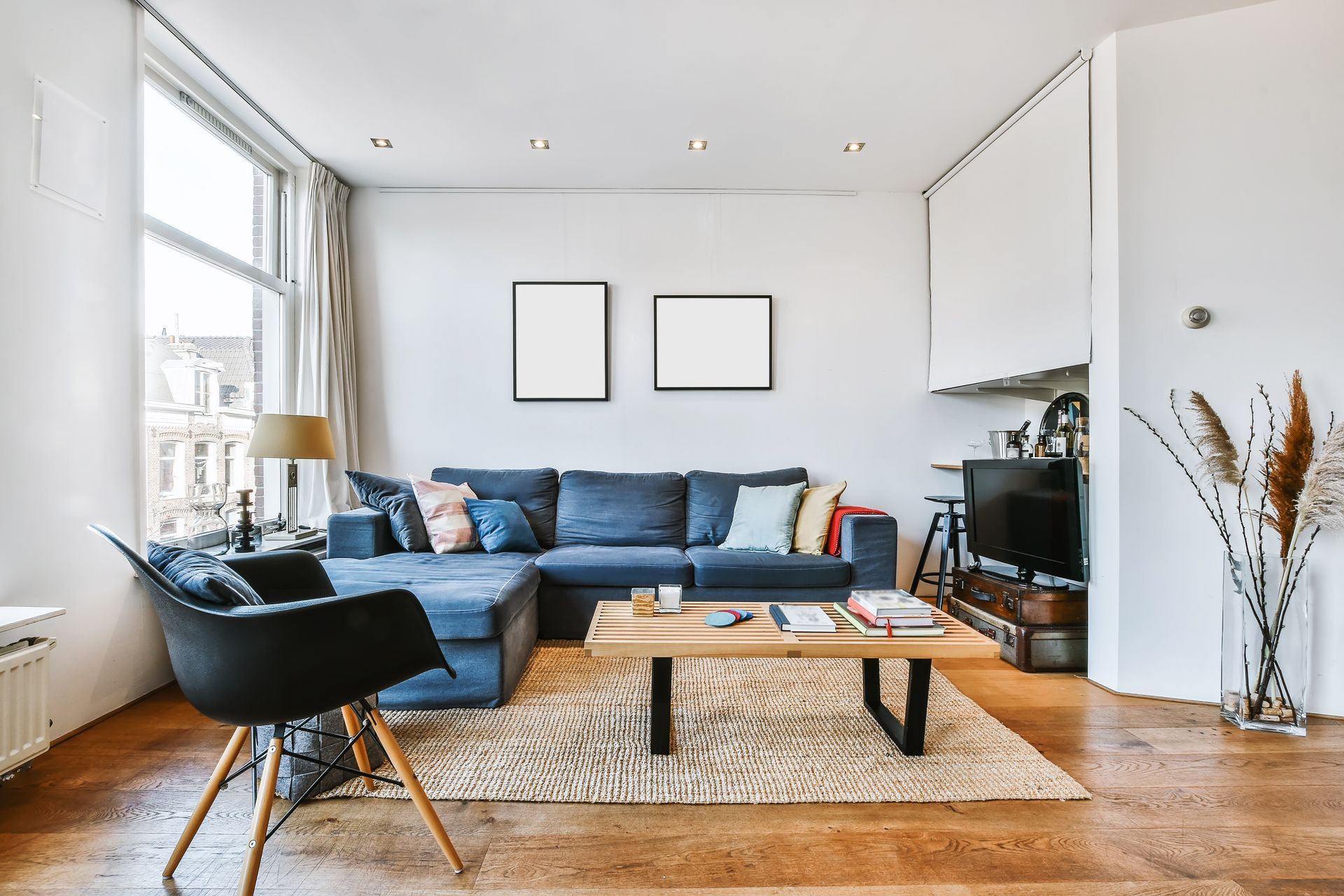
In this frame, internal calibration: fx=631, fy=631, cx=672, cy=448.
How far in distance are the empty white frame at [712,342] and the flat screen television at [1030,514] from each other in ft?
4.81

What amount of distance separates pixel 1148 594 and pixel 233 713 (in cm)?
312

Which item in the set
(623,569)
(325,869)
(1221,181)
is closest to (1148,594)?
(1221,181)

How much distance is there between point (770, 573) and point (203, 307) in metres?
3.11

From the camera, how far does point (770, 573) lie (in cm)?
322

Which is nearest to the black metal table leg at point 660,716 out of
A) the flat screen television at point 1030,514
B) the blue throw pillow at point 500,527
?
the blue throw pillow at point 500,527

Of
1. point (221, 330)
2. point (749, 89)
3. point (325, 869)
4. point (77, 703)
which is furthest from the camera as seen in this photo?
point (221, 330)

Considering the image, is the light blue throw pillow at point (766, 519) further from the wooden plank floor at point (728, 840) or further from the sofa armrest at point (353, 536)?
the sofa armrest at point (353, 536)

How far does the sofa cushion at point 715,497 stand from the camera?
3.82 metres

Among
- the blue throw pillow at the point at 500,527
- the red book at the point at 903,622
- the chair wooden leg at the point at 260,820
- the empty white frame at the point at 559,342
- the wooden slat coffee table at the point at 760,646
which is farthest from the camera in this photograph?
the empty white frame at the point at 559,342

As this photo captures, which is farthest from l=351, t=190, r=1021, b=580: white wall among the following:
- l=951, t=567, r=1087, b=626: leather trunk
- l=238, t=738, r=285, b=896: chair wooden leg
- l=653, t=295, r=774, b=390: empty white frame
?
l=238, t=738, r=285, b=896: chair wooden leg

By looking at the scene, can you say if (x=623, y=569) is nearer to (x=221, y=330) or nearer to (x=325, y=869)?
(x=325, y=869)

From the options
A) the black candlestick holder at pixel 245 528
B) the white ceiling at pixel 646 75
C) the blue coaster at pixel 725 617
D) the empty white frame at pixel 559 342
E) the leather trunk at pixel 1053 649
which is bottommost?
the leather trunk at pixel 1053 649

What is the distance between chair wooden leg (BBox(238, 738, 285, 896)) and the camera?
1.30 meters

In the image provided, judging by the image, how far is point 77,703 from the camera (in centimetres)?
222
